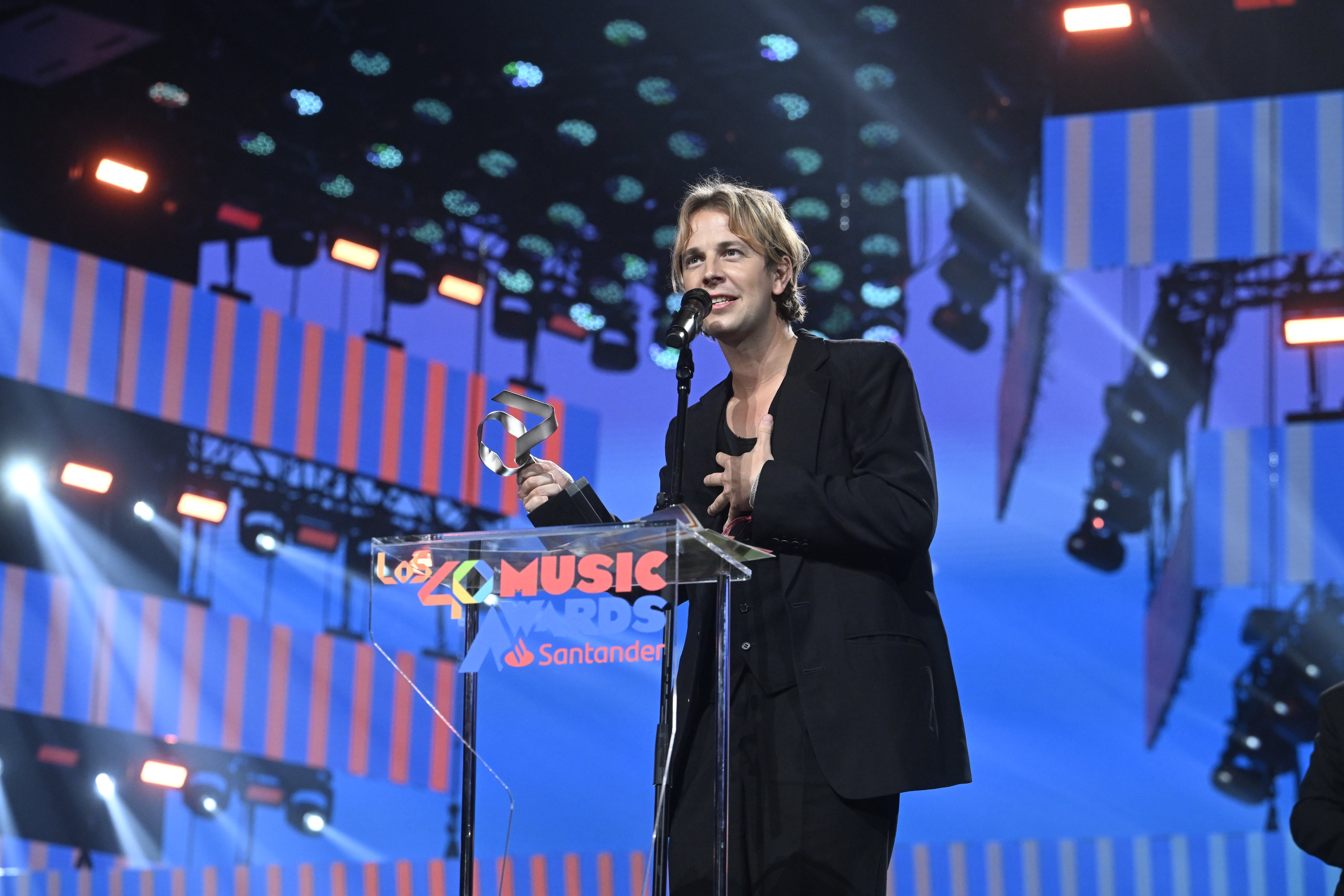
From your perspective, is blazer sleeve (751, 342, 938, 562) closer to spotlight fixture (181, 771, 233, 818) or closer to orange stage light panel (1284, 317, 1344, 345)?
orange stage light panel (1284, 317, 1344, 345)

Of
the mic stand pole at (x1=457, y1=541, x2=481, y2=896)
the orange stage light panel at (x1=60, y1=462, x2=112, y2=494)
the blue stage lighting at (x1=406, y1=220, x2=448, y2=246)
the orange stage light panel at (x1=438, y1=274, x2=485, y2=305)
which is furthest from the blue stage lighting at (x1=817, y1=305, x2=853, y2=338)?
the mic stand pole at (x1=457, y1=541, x2=481, y2=896)

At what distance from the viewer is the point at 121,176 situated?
5.19 metres

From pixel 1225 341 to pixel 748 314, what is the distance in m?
3.34

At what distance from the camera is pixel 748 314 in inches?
79.2

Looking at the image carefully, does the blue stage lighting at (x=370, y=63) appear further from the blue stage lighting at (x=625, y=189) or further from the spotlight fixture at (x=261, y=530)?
the spotlight fixture at (x=261, y=530)

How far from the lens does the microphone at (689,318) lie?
178cm

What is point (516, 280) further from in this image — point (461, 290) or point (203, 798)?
point (203, 798)

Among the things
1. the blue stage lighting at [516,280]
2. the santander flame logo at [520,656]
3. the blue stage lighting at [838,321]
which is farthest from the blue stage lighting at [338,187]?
the santander flame logo at [520,656]

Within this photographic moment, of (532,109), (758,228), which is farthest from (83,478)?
(758,228)

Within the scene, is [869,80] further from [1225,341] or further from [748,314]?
[748,314]

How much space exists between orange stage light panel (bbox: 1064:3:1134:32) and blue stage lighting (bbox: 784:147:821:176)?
3.55 feet

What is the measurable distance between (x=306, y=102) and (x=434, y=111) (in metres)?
0.53

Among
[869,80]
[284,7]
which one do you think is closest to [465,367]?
[284,7]

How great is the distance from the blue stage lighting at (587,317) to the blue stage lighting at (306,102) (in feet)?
4.43
